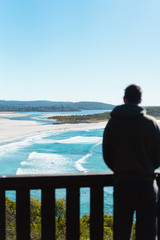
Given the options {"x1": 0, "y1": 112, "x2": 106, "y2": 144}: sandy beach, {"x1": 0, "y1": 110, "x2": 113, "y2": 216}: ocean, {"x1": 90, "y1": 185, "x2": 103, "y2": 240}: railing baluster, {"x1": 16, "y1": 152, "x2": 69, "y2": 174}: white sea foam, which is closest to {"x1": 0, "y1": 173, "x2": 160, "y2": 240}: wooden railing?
{"x1": 90, "y1": 185, "x2": 103, "y2": 240}: railing baluster

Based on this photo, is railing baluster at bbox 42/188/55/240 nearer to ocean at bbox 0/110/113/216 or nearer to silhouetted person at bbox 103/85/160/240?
silhouetted person at bbox 103/85/160/240

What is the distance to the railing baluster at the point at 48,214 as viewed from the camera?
2369mm

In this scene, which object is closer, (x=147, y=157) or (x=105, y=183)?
(x=147, y=157)

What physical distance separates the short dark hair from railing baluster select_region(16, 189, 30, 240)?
1.25 metres

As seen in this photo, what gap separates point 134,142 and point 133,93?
1.37ft

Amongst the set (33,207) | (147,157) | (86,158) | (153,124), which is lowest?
(86,158)

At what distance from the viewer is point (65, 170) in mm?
25438

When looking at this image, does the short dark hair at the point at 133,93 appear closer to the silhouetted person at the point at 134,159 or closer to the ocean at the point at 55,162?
the silhouetted person at the point at 134,159

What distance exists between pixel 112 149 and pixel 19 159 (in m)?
30.5

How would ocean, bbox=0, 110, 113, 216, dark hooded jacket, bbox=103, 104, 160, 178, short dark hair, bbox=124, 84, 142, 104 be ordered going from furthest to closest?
ocean, bbox=0, 110, 113, 216
short dark hair, bbox=124, 84, 142, 104
dark hooded jacket, bbox=103, 104, 160, 178

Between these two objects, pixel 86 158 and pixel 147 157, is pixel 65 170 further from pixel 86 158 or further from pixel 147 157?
pixel 147 157

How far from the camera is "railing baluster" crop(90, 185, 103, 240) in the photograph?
243 centimetres

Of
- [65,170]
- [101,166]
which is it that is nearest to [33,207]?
[65,170]

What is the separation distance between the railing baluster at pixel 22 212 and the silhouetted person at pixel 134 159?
83 centimetres
